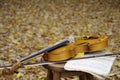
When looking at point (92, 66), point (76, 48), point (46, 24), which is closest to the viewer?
point (92, 66)

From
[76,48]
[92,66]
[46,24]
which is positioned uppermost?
[46,24]

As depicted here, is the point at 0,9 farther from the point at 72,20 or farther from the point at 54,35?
the point at 54,35

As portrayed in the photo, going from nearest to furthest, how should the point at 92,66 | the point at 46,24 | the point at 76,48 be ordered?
the point at 92,66 → the point at 76,48 → the point at 46,24

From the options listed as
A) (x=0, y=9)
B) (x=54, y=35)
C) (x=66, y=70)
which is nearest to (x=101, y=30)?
(x=54, y=35)

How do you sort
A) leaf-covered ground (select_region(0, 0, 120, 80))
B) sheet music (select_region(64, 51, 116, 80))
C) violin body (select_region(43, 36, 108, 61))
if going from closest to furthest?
sheet music (select_region(64, 51, 116, 80))
violin body (select_region(43, 36, 108, 61))
leaf-covered ground (select_region(0, 0, 120, 80))

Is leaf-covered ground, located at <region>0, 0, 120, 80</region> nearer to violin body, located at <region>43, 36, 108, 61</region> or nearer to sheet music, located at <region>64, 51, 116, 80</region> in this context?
violin body, located at <region>43, 36, 108, 61</region>

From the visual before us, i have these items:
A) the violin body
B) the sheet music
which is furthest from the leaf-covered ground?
the sheet music

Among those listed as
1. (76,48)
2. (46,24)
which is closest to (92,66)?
(76,48)

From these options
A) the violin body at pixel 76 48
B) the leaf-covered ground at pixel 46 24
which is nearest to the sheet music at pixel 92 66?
the violin body at pixel 76 48

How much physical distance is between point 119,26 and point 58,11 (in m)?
2.50

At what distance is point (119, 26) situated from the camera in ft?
24.1

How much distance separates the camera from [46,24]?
779 cm

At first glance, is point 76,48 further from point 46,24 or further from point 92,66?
point 46,24

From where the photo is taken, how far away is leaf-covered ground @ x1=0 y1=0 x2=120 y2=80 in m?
5.52
